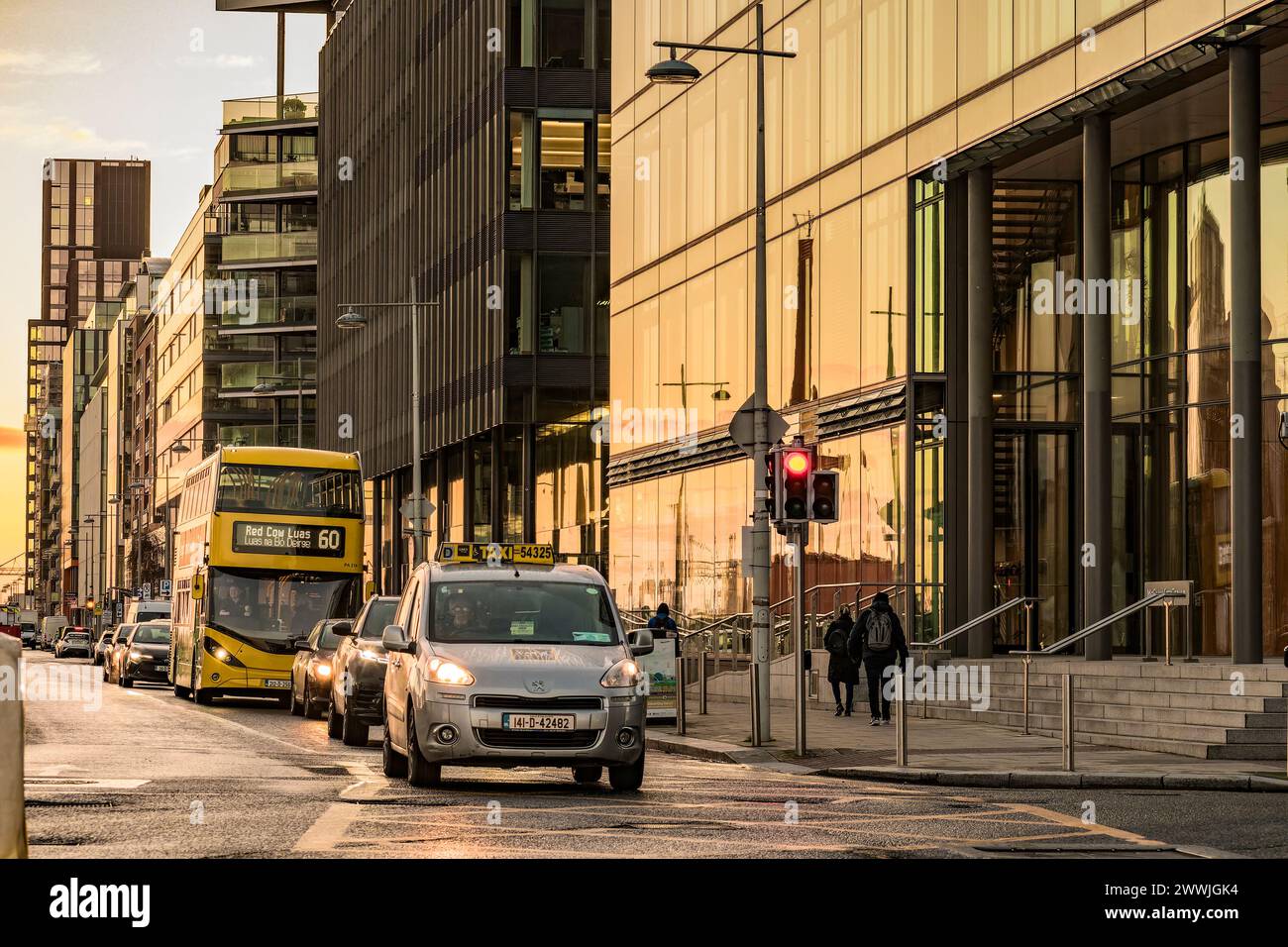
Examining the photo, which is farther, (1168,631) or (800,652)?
(1168,631)

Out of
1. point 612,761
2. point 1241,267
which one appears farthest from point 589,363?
point 612,761

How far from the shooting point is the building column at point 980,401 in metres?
32.6

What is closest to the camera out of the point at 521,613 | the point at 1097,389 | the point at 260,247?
the point at 521,613

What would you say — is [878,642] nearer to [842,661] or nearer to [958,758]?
[842,661]

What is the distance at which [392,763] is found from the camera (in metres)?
18.4

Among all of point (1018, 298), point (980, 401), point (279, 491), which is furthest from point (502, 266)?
point (980, 401)

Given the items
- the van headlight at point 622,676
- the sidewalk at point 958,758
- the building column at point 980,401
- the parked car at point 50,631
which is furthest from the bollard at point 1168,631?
the parked car at point 50,631

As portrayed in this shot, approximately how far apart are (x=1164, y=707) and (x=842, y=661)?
7199mm

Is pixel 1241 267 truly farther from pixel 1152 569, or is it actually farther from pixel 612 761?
pixel 612 761

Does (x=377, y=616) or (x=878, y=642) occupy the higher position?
(x=377, y=616)

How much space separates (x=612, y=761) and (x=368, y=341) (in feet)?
207

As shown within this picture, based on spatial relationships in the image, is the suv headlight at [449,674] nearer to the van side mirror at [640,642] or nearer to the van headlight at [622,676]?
the van headlight at [622,676]

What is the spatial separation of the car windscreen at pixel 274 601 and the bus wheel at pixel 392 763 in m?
17.9
